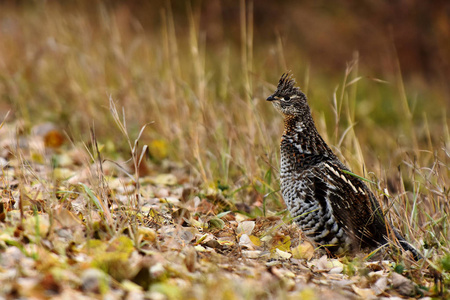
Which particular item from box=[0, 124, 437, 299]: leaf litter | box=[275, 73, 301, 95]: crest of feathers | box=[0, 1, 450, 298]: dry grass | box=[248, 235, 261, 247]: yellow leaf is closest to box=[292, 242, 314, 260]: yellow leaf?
box=[0, 124, 437, 299]: leaf litter

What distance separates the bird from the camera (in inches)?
153

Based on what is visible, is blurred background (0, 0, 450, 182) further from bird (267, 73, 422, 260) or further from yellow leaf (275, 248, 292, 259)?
yellow leaf (275, 248, 292, 259)

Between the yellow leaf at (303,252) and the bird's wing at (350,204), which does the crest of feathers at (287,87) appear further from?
the yellow leaf at (303,252)

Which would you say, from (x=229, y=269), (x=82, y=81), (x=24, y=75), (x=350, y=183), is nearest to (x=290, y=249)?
(x=350, y=183)

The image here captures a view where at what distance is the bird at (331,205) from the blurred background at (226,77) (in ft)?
1.63

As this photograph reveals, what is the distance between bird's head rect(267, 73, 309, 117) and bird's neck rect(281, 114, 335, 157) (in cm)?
4

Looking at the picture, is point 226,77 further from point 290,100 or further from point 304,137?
point 304,137

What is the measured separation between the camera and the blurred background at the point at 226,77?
542cm

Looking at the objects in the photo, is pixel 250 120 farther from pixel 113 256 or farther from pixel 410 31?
pixel 410 31

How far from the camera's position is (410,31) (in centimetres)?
1291

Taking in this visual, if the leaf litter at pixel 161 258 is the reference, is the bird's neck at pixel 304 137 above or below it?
above

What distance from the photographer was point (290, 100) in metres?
4.26

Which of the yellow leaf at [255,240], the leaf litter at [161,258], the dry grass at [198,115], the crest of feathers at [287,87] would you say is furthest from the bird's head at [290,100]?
the yellow leaf at [255,240]

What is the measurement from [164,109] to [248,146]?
1709 millimetres
